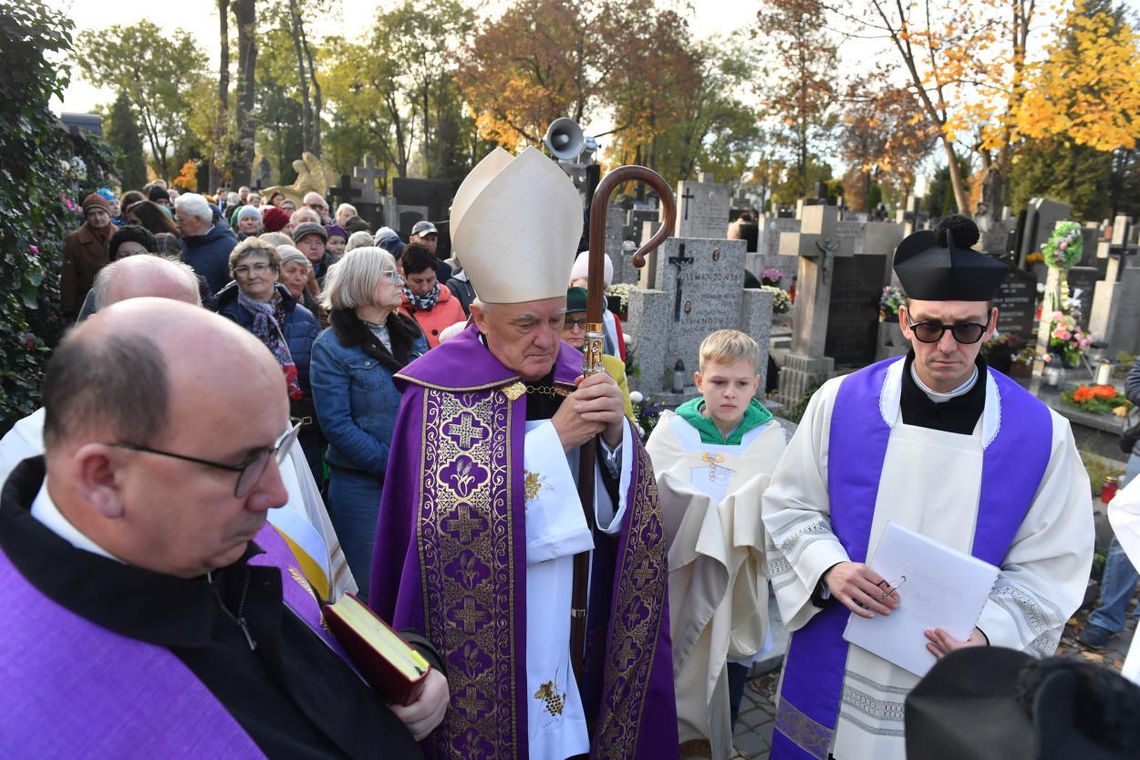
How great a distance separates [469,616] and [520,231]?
3.72 ft

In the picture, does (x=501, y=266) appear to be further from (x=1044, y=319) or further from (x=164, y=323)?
(x=1044, y=319)

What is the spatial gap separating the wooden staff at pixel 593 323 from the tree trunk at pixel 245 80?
20008mm

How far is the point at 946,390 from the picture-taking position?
2305 millimetres

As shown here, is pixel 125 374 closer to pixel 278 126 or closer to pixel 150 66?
pixel 150 66

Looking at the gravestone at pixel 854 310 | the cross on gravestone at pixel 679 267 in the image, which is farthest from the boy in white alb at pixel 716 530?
the gravestone at pixel 854 310

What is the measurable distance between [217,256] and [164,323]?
5495 mm

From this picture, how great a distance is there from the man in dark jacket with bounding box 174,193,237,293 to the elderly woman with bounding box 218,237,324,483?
1891mm

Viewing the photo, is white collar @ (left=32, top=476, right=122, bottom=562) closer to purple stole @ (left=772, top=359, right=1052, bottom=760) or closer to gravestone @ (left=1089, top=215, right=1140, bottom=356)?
purple stole @ (left=772, top=359, right=1052, bottom=760)

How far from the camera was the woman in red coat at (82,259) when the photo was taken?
18.5 ft

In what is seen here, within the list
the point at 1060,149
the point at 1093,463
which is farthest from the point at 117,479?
the point at 1060,149

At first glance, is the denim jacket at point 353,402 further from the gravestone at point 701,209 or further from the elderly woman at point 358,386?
the gravestone at point 701,209

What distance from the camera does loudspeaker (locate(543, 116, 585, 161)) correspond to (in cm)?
539

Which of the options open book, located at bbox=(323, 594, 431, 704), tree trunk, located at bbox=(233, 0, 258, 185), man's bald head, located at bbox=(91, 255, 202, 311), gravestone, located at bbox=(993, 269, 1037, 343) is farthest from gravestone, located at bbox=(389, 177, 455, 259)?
open book, located at bbox=(323, 594, 431, 704)

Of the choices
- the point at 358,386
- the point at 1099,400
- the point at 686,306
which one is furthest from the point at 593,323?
the point at 1099,400
